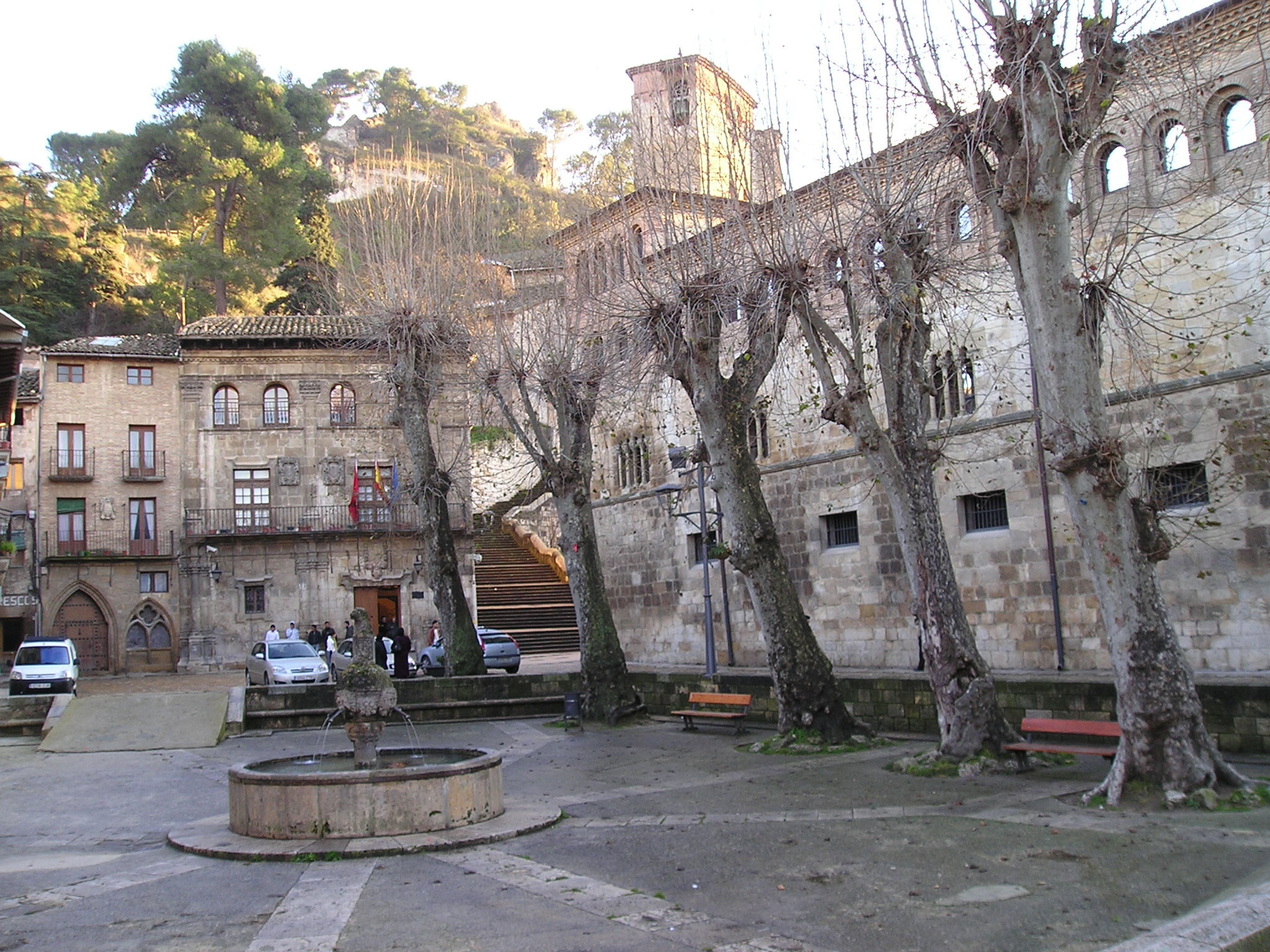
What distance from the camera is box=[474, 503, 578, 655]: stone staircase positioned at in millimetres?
36031

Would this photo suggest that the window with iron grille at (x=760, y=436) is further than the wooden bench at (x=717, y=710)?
Yes

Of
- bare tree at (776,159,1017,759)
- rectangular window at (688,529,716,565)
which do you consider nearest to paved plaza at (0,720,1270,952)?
bare tree at (776,159,1017,759)

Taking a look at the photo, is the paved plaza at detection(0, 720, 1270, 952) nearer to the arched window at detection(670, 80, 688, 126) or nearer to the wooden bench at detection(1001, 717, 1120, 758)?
the wooden bench at detection(1001, 717, 1120, 758)

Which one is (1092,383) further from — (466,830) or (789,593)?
(466,830)

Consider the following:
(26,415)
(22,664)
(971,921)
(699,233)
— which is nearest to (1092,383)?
(971,921)

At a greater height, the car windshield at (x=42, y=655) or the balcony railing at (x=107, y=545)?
the balcony railing at (x=107, y=545)

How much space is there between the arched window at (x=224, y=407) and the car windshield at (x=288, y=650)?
13.9m

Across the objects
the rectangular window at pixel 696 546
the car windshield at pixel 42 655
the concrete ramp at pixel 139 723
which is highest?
the rectangular window at pixel 696 546

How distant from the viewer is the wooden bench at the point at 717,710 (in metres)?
15.5

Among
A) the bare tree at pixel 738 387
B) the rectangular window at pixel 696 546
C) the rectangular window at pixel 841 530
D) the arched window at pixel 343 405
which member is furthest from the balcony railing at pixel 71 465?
the bare tree at pixel 738 387

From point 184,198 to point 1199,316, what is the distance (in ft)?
131

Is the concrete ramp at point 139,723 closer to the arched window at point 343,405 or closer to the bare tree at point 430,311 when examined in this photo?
the bare tree at point 430,311

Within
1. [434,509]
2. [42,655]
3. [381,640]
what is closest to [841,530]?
[434,509]

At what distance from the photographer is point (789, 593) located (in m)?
13.8
